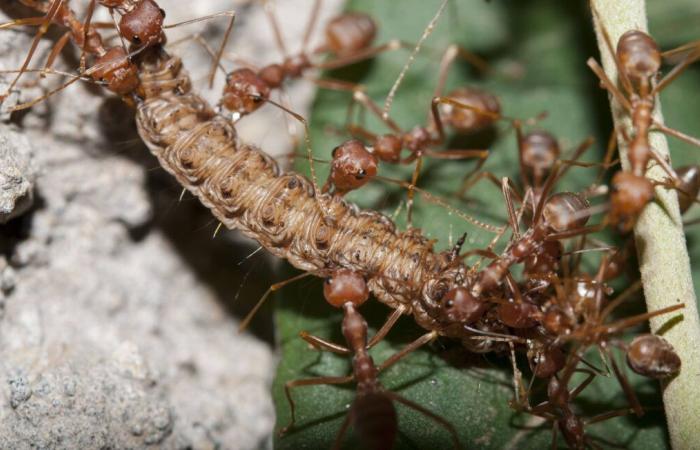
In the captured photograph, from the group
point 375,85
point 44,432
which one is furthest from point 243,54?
point 44,432

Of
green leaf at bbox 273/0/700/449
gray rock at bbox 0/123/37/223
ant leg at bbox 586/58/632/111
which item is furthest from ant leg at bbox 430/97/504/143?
gray rock at bbox 0/123/37/223

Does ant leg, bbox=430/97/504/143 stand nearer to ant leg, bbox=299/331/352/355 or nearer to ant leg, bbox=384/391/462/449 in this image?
ant leg, bbox=299/331/352/355

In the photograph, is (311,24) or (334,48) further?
(311,24)

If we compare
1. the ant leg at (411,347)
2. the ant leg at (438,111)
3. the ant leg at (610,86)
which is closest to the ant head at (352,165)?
the ant leg at (438,111)

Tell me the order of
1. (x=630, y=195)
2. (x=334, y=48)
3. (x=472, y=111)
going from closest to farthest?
(x=630, y=195)
(x=472, y=111)
(x=334, y=48)

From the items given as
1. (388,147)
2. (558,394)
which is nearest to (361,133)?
(388,147)

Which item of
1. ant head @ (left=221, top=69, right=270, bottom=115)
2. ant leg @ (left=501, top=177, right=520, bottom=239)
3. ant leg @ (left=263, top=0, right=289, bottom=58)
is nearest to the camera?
ant leg @ (left=501, top=177, right=520, bottom=239)

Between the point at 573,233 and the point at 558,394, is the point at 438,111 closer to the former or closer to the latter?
the point at 573,233
